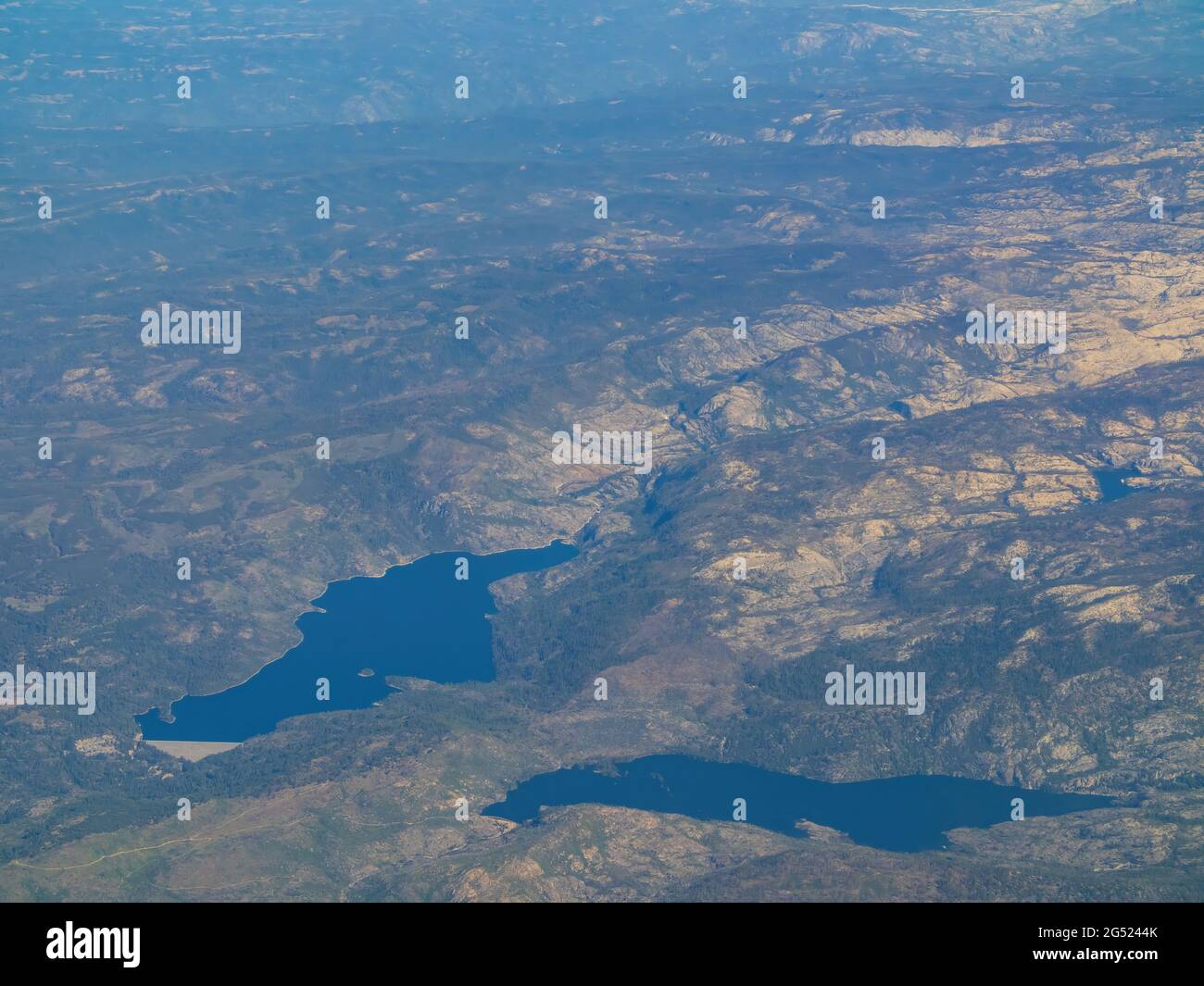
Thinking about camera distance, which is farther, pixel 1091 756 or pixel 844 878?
pixel 1091 756

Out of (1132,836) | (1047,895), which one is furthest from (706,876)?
(1132,836)

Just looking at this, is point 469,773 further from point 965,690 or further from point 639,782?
point 965,690

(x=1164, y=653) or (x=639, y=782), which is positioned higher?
(x=1164, y=653)

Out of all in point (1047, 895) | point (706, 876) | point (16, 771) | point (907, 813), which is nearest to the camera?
point (1047, 895)

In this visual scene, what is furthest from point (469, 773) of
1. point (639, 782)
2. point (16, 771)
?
point (16, 771)

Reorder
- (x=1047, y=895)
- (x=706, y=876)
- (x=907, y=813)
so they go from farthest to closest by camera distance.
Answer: (x=907, y=813) < (x=706, y=876) < (x=1047, y=895)

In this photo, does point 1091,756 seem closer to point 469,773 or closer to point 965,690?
point 965,690
